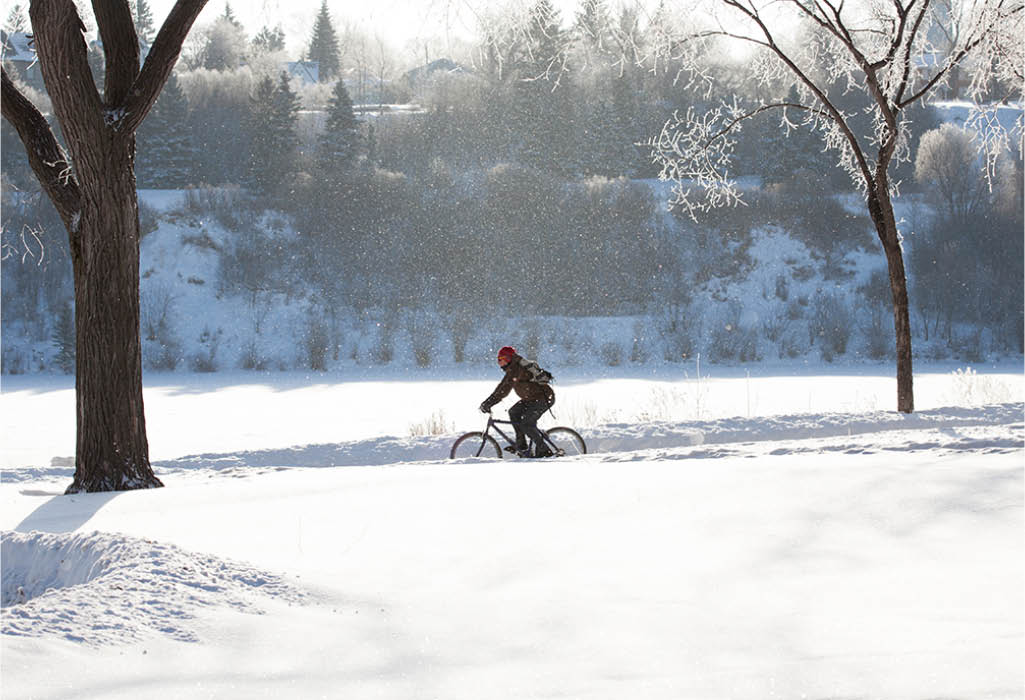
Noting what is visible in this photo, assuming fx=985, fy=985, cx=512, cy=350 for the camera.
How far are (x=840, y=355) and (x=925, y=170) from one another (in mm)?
12409

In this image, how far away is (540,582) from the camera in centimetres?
400

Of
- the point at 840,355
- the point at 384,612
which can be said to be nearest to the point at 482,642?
the point at 384,612

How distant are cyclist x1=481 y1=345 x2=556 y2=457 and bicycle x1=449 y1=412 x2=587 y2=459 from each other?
9cm

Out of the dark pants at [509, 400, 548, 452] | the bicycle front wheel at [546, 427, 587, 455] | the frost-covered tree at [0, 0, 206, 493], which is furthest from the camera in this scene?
the bicycle front wheel at [546, 427, 587, 455]

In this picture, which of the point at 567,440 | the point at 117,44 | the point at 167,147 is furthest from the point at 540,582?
the point at 167,147

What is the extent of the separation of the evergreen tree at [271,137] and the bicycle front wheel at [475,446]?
33184 millimetres

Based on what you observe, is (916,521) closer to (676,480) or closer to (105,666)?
(676,480)

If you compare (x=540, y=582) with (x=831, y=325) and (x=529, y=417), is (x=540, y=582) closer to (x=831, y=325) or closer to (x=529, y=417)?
(x=529, y=417)

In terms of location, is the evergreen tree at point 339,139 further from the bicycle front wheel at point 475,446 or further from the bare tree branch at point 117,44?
the bare tree branch at point 117,44

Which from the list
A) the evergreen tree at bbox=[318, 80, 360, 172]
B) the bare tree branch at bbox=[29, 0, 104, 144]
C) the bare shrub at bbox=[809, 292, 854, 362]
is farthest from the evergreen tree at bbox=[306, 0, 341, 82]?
the bare tree branch at bbox=[29, 0, 104, 144]

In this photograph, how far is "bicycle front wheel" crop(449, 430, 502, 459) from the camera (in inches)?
392

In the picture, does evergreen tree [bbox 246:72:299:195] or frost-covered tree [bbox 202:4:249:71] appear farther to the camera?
frost-covered tree [bbox 202:4:249:71]

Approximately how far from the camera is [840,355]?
33438mm

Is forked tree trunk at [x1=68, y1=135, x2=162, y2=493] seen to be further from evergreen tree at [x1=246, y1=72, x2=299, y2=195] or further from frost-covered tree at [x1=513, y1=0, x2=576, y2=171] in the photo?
frost-covered tree at [x1=513, y1=0, x2=576, y2=171]
